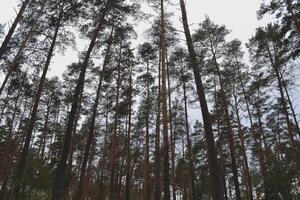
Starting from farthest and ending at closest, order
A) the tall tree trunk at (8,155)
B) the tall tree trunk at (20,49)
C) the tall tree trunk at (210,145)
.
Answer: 1. the tall tree trunk at (8,155)
2. the tall tree trunk at (20,49)
3. the tall tree trunk at (210,145)

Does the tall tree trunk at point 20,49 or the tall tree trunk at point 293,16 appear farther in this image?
the tall tree trunk at point 20,49

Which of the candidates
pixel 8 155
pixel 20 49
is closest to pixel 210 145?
pixel 20 49

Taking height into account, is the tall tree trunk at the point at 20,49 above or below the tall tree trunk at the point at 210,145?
above

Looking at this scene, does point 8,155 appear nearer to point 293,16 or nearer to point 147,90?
point 147,90

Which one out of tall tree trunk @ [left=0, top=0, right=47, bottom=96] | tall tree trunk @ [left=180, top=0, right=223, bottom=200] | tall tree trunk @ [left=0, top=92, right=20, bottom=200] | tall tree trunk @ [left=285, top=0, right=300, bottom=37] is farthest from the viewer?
tall tree trunk @ [left=0, top=92, right=20, bottom=200]

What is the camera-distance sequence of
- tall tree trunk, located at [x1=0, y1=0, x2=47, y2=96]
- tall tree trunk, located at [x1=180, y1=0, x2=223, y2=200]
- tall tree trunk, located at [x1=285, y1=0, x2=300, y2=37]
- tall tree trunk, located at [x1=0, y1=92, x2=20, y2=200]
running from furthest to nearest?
tall tree trunk, located at [x1=0, y1=92, x2=20, y2=200]
tall tree trunk, located at [x1=0, y1=0, x2=47, y2=96]
tall tree trunk, located at [x1=285, y1=0, x2=300, y2=37]
tall tree trunk, located at [x1=180, y1=0, x2=223, y2=200]

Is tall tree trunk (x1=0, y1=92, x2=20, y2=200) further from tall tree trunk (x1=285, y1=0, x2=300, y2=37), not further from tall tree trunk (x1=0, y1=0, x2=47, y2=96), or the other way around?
tall tree trunk (x1=285, y1=0, x2=300, y2=37)

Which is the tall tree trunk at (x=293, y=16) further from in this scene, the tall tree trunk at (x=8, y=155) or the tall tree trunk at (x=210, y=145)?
the tall tree trunk at (x=8, y=155)


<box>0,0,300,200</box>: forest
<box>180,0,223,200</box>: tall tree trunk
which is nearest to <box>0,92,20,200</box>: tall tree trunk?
<box>0,0,300,200</box>: forest

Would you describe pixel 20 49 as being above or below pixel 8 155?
above

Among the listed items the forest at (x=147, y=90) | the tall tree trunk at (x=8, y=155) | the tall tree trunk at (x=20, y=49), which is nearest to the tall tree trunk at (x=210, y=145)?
the forest at (x=147, y=90)

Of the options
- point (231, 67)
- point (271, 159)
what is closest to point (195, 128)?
point (231, 67)

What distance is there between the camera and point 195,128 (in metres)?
28.7

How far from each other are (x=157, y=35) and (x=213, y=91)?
6.96 metres
